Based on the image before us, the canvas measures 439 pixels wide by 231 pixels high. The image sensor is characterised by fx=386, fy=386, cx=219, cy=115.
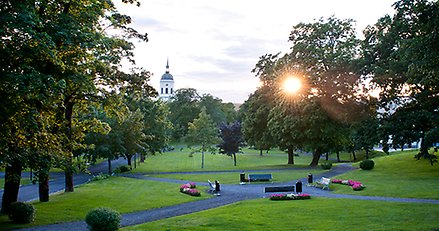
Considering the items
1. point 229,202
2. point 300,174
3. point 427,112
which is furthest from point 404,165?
point 229,202

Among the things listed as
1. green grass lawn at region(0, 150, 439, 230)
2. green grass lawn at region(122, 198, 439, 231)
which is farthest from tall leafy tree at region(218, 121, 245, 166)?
green grass lawn at region(122, 198, 439, 231)

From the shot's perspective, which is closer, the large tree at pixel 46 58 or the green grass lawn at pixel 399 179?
the large tree at pixel 46 58

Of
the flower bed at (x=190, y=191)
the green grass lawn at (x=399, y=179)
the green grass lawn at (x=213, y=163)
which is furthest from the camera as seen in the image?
the green grass lawn at (x=213, y=163)

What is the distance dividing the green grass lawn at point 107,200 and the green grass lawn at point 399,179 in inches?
443

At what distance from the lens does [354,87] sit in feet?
120

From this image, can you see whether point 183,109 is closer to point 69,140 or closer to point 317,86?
point 317,86

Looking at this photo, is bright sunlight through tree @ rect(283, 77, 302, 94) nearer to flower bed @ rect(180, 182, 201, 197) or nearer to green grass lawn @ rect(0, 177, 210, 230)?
green grass lawn @ rect(0, 177, 210, 230)

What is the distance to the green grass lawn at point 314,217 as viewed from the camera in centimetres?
1473

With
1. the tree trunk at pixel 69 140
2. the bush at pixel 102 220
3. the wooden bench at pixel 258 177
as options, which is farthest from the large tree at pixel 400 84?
the tree trunk at pixel 69 140

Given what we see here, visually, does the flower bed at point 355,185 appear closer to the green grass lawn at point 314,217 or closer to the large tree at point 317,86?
the green grass lawn at point 314,217

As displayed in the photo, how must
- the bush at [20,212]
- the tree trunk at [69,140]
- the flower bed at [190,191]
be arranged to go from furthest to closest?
the flower bed at [190,191] < the tree trunk at [69,140] < the bush at [20,212]

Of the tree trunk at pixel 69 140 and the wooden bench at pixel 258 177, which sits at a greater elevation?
the tree trunk at pixel 69 140

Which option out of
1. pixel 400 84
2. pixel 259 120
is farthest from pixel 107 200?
pixel 259 120

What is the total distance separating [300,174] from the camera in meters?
37.2
